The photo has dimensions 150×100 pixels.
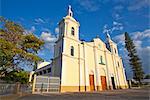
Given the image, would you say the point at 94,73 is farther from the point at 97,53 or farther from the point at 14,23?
the point at 14,23

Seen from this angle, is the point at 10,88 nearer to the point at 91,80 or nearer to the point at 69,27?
the point at 91,80

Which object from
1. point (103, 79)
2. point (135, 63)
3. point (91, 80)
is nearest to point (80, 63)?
point (91, 80)

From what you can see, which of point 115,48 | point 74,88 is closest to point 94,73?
point 74,88

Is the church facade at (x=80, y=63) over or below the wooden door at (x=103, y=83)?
over

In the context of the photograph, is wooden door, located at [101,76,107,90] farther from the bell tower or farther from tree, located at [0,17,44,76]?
tree, located at [0,17,44,76]

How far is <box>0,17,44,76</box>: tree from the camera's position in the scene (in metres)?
13.1

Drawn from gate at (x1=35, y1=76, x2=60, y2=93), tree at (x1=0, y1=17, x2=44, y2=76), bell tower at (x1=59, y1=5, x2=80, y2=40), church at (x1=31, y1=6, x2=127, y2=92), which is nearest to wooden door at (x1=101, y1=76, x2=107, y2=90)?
church at (x1=31, y1=6, x2=127, y2=92)

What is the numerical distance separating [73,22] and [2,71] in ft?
47.2

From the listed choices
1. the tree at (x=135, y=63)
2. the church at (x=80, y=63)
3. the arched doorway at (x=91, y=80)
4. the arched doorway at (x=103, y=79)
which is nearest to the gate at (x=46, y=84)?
the church at (x=80, y=63)

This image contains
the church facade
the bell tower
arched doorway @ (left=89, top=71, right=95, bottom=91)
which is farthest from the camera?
the bell tower

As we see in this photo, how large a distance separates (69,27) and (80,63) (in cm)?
627

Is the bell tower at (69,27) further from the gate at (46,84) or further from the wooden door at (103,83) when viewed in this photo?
the wooden door at (103,83)

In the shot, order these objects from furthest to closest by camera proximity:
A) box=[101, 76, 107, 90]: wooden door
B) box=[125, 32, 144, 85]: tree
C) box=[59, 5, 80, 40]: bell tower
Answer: box=[125, 32, 144, 85]: tree
box=[101, 76, 107, 90]: wooden door
box=[59, 5, 80, 40]: bell tower

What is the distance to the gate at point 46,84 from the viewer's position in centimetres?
1791
